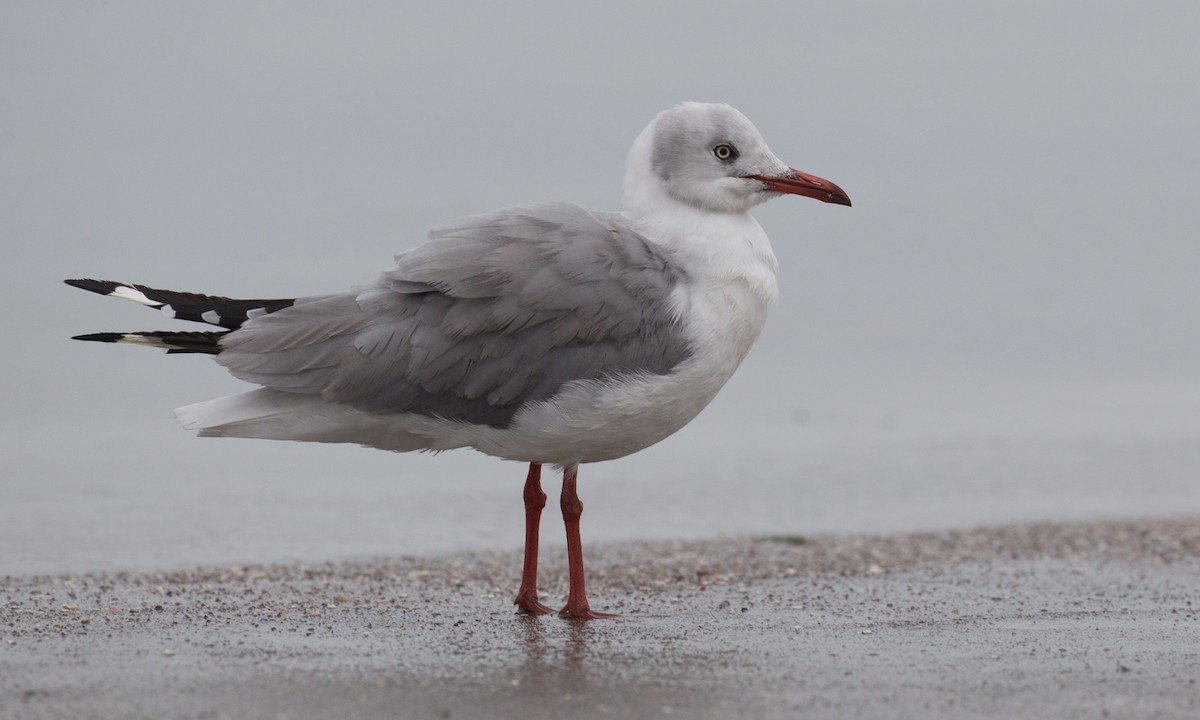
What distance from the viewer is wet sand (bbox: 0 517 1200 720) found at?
4.43m

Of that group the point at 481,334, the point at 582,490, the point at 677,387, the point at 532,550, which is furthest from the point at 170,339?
the point at 582,490

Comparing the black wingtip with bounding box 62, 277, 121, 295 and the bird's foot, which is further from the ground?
the black wingtip with bounding box 62, 277, 121, 295

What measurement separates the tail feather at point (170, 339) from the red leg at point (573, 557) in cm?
154

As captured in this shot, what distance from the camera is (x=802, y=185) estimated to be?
6.32 meters

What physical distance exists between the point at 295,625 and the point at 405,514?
515cm

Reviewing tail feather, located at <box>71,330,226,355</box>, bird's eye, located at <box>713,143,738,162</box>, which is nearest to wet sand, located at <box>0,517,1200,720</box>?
tail feather, located at <box>71,330,226,355</box>

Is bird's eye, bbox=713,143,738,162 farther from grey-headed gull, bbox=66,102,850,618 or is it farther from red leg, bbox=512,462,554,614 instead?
red leg, bbox=512,462,554,614

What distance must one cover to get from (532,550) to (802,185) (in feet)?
6.34

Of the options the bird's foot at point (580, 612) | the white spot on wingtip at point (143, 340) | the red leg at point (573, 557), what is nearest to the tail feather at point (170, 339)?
the white spot on wingtip at point (143, 340)

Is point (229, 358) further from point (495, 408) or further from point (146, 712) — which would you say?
point (146, 712)

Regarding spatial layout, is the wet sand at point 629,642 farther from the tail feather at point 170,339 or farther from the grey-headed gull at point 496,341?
the tail feather at point 170,339

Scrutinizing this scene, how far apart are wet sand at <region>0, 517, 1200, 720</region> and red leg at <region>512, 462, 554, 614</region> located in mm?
126

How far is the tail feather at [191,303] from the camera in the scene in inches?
219

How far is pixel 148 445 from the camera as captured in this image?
43.5ft
